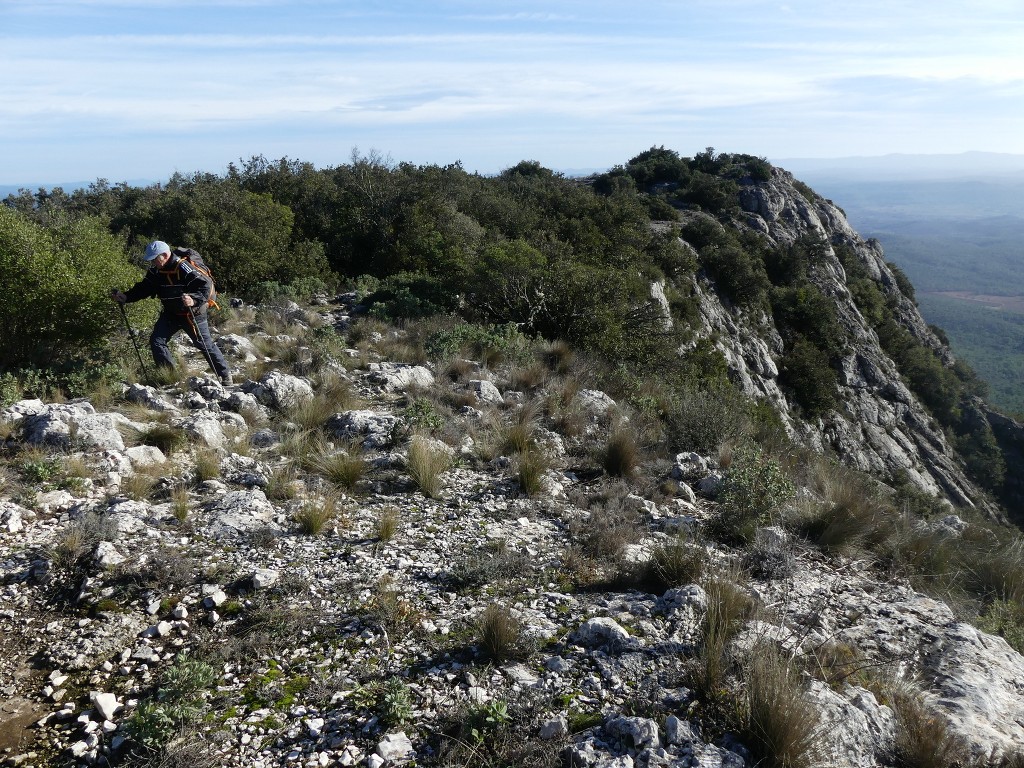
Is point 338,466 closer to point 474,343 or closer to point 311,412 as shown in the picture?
point 311,412

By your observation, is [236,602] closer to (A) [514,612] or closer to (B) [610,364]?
(A) [514,612]

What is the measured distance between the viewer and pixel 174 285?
7.03 m

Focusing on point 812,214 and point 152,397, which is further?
point 812,214

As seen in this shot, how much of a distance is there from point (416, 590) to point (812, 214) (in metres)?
47.1

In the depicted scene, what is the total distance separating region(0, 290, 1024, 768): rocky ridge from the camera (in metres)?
2.81

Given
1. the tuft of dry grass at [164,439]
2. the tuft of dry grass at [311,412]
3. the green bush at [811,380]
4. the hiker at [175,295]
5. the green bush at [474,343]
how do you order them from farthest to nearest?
the green bush at [811,380], the green bush at [474,343], the hiker at [175,295], the tuft of dry grass at [311,412], the tuft of dry grass at [164,439]

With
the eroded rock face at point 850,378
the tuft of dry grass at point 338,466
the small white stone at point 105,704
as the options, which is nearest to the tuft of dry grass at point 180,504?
the tuft of dry grass at point 338,466

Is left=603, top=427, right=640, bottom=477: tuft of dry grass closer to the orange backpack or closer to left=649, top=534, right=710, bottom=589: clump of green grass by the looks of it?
left=649, top=534, right=710, bottom=589: clump of green grass

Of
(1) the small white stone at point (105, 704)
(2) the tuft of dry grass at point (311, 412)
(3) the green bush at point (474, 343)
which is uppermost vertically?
(3) the green bush at point (474, 343)

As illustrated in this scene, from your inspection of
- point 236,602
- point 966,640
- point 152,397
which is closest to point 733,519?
point 966,640

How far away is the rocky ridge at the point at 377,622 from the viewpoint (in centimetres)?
281

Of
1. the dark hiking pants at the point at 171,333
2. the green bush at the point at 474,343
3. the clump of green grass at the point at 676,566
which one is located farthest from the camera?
the green bush at the point at 474,343

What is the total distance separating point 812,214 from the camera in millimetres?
42719

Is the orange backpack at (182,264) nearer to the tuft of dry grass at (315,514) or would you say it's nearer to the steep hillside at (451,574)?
the steep hillside at (451,574)
